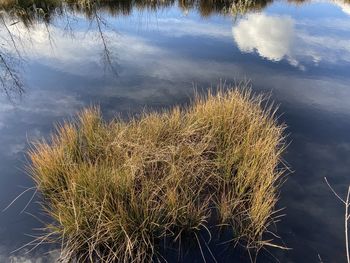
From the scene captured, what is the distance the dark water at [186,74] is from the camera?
175 inches

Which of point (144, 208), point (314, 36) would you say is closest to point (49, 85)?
point (144, 208)

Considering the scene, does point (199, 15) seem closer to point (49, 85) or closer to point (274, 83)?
point (274, 83)

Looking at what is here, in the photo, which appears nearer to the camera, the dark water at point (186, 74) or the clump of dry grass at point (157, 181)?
the clump of dry grass at point (157, 181)

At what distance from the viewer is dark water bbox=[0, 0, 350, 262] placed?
4445 millimetres

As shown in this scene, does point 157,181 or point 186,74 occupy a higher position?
point 157,181

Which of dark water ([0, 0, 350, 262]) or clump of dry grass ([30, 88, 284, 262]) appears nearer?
clump of dry grass ([30, 88, 284, 262])

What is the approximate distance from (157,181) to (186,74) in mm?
3937

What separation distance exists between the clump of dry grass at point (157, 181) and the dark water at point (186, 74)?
376mm

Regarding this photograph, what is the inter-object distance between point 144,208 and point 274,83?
465 cm

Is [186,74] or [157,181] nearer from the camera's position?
[157,181]

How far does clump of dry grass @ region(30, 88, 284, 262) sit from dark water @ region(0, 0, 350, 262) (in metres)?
0.38

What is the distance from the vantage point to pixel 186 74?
788 centimetres

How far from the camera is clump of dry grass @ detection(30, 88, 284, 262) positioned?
3762mm

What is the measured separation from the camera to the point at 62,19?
1090 cm
